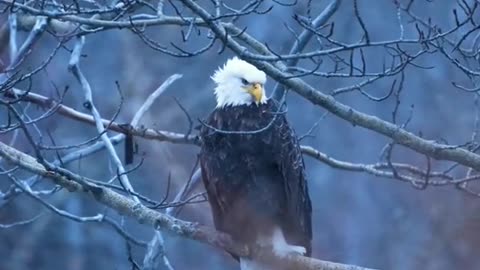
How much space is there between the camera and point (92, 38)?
39.3 feet

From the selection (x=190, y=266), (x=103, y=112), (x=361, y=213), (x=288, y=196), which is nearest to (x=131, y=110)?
(x=103, y=112)

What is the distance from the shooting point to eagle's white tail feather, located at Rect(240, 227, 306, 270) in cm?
598

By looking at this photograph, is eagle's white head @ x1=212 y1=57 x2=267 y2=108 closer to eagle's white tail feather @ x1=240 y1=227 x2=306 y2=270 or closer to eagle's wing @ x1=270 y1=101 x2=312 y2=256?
eagle's wing @ x1=270 y1=101 x2=312 y2=256

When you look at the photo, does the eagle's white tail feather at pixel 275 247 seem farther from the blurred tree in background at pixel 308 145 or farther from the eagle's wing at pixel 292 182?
the blurred tree in background at pixel 308 145

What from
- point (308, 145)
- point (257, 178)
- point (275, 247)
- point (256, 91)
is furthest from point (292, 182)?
point (308, 145)

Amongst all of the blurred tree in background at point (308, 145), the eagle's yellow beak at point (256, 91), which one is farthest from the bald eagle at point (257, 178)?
the blurred tree in background at point (308, 145)

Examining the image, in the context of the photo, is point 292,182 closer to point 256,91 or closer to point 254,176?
point 254,176

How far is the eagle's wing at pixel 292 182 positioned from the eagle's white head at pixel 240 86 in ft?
0.29

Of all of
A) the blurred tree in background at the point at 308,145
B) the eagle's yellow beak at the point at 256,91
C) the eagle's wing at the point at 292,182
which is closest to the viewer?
the eagle's wing at the point at 292,182

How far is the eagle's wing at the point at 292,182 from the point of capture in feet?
19.4

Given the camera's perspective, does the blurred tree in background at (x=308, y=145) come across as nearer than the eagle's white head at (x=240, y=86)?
No

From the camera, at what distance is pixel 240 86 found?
6.21 metres

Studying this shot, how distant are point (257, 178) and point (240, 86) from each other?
458 millimetres

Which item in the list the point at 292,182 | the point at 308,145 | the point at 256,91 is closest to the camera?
the point at 292,182
